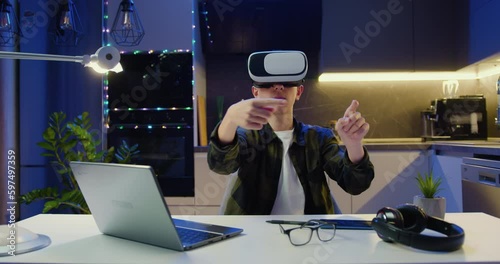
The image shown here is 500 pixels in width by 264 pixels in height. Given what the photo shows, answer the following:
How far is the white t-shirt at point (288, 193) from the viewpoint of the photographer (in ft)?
4.58

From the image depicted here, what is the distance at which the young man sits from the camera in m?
1.20

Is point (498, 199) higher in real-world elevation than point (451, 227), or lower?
lower

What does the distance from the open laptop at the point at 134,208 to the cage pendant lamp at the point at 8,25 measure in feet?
6.18

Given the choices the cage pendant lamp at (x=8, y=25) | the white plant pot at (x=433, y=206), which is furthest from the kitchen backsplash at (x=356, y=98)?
the white plant pot at (x=433, y=206)

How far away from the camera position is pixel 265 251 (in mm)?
814

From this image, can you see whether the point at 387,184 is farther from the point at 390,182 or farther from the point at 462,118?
the point at 462,118

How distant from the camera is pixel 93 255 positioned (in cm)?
81

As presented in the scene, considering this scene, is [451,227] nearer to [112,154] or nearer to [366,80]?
[112,154]

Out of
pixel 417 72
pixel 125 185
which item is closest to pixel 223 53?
pixel 417 72

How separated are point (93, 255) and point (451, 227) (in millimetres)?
733

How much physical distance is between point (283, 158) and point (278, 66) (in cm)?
40

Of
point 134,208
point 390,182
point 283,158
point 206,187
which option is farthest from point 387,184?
point 134,208

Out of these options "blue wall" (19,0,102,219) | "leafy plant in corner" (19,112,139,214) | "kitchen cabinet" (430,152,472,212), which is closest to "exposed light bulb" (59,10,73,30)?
"blue wall" (19,0,102,219)

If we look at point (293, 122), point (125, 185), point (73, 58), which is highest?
point (73, 58)
